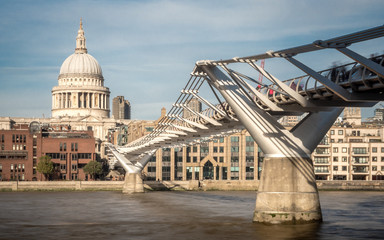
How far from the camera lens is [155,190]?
109m

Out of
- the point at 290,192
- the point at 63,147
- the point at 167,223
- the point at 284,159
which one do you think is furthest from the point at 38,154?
the point at 290,192

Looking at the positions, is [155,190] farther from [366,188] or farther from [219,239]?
[219,239]

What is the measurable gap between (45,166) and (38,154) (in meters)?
7.41

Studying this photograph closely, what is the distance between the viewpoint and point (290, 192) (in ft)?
137

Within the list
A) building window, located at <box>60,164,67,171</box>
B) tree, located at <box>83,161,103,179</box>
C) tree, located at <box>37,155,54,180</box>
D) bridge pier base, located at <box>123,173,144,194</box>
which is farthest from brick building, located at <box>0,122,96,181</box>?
bridge pier base, located at <box>123,173,144,194</box>

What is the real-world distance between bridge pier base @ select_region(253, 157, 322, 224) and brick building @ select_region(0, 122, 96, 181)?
289ft

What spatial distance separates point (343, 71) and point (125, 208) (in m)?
37.7

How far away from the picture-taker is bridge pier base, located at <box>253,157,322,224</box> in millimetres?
41906

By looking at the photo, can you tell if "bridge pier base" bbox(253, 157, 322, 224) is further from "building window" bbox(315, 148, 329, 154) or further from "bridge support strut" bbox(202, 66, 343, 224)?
"building window" bbox(315, 148, 329, 154)

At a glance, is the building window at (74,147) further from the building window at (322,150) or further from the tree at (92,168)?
the building window at (322,150)

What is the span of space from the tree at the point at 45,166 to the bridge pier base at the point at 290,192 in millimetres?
82941

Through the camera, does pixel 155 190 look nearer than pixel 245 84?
No

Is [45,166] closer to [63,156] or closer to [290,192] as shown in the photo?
[63,156]

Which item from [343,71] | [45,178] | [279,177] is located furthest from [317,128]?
[45,178]
